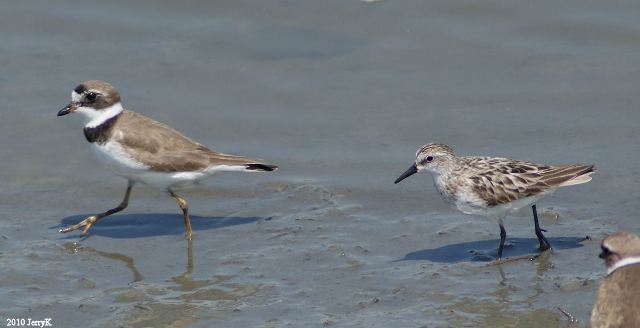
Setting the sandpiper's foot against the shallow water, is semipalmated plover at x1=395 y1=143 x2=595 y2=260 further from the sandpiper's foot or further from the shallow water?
the sandpiper's foot

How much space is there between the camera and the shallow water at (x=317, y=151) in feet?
Result: 28.6

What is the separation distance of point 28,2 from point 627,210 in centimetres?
838

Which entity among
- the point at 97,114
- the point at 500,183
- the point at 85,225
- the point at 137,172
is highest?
the point at 97,114

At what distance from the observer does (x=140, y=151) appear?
34.1ft

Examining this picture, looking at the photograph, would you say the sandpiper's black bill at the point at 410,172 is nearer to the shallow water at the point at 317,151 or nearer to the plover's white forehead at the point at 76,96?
the shallow water at the point at 317,151

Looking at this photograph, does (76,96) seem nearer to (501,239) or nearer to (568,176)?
(501,239)

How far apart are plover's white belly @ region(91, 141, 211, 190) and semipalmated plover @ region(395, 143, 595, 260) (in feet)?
8.12

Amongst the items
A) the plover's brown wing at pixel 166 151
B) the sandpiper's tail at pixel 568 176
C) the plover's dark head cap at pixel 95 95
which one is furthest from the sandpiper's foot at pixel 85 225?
the sandpiper's tail at pixel 568 176

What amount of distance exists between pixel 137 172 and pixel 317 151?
2.13 meters

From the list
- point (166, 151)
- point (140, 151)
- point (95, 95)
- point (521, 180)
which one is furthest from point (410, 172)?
point (95, 95)

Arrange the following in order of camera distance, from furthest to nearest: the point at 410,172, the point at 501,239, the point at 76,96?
the point at 76,96 < the point at 410,172 < the point at 501,239

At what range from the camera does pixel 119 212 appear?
35.6ft

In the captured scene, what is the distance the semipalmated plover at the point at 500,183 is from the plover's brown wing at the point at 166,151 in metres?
1.82

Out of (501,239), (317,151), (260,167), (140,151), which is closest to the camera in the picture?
(501,239)
